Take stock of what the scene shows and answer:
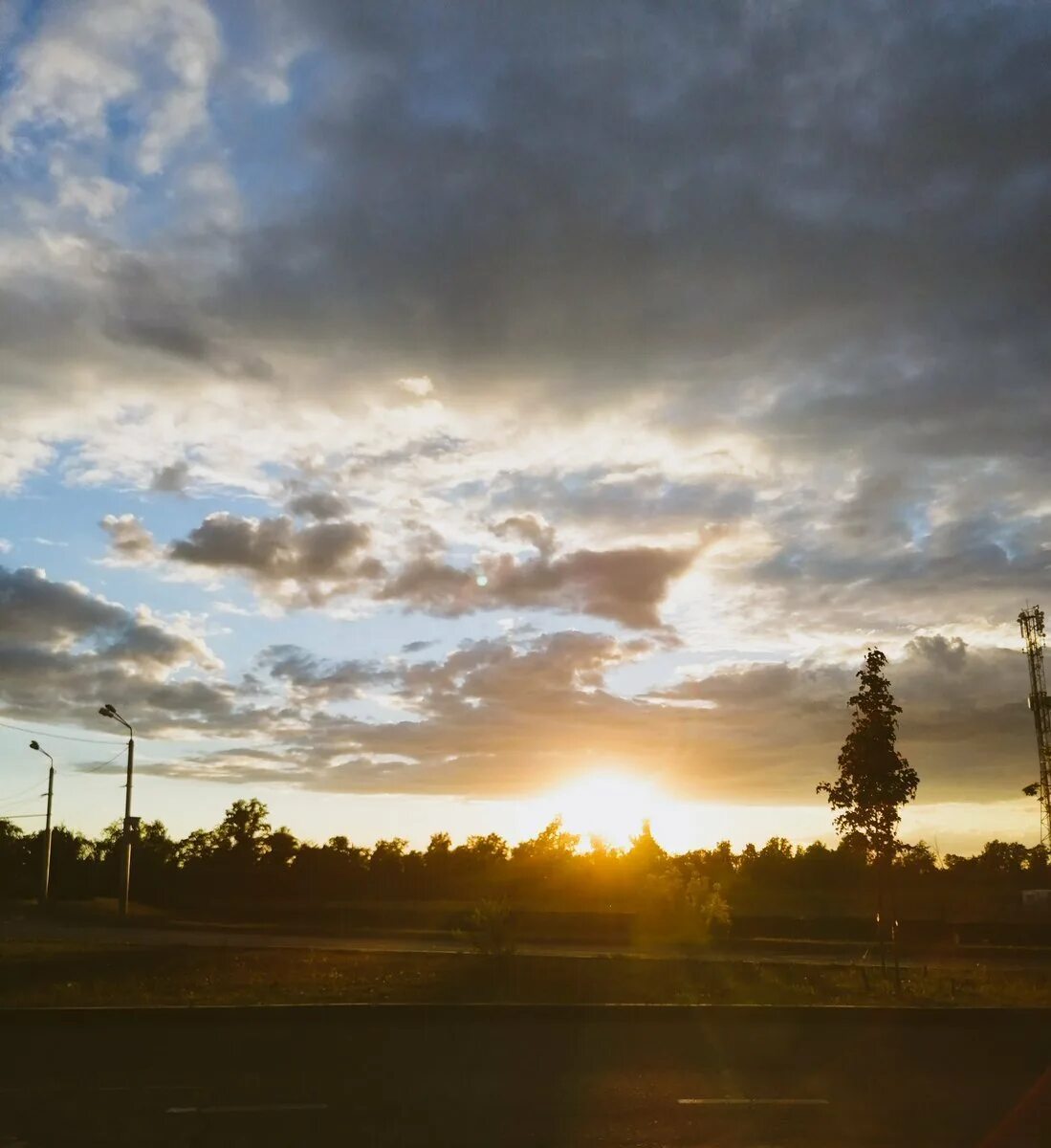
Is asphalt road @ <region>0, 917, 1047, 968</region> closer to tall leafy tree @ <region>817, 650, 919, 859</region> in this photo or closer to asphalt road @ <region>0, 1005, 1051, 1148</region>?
tall leafy tree @ <region>817, 650, 919, 859</region>

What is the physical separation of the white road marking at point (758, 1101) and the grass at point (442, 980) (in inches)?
320

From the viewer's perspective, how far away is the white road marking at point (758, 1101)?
9977 mm

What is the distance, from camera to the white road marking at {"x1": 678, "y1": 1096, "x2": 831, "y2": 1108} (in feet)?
32.7

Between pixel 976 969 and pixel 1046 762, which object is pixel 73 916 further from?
pixel 1046 762

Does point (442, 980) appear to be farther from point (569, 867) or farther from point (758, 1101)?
point (569, 867)

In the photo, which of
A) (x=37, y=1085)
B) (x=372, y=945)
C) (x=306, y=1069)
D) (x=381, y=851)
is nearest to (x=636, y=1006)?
(x=306, y=1069)

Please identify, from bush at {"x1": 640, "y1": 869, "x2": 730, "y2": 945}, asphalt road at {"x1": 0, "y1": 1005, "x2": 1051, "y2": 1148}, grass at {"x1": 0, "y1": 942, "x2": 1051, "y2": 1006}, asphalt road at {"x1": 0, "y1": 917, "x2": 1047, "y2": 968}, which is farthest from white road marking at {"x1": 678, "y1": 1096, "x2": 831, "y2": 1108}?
bush at {"x1": 640, "y1": 869, "x2": 730, "y2": 945}

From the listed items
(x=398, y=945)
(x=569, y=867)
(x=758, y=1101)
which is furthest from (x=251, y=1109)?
(x=569, y=867)

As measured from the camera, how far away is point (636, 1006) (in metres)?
13.6

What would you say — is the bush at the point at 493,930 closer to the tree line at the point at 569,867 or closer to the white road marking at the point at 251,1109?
the tree line at the point at 569,867

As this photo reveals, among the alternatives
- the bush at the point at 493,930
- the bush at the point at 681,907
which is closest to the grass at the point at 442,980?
the bush at the point at 493,930

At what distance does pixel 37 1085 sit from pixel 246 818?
11049cm

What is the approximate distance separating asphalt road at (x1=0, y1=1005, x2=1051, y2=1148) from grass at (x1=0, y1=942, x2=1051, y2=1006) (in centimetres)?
496

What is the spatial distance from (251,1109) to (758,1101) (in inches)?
177
